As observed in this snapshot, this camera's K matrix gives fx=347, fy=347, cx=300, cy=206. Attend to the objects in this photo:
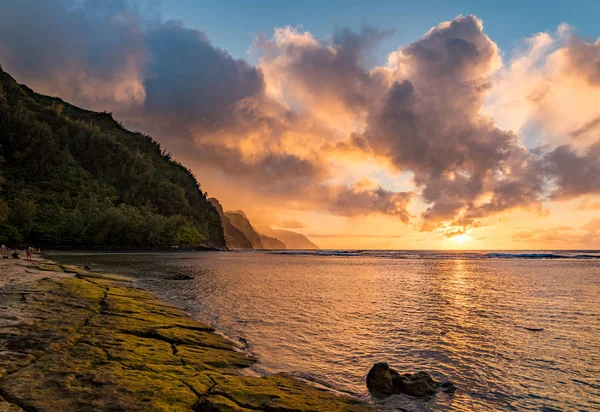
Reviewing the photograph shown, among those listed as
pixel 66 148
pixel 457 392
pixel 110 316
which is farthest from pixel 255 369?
pixel 66 148

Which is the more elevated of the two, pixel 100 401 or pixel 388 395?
pixel 100 401

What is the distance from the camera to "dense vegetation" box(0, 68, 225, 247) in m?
111

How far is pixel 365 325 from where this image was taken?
Result: 18.3 m

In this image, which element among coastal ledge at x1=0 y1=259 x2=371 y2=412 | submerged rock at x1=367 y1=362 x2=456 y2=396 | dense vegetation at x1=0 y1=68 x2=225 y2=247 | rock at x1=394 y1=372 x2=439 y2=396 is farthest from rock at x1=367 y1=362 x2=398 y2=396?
dense vegetation at x1=0 y1=68 x2=225 y2=247

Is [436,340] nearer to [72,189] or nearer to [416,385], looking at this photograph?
[416,385]

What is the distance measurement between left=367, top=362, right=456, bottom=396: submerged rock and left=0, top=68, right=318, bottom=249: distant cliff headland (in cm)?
10074

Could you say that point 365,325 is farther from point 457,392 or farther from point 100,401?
point 100,401

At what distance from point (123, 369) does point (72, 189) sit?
6122 inches

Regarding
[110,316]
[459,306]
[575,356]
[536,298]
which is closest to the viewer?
[575,356]

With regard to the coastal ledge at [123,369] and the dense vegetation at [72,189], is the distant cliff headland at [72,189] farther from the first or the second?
the coastal ledge at [123,369]

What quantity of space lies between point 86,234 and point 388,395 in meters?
131

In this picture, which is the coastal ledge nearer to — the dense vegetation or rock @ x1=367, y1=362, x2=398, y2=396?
rock @ x1=367, y1=362, x2=398, y2=396

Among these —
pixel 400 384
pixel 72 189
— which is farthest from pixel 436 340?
pixel 72 189

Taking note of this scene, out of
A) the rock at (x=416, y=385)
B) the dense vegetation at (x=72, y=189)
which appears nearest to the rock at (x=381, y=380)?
the rock at (x=416, y=385)
